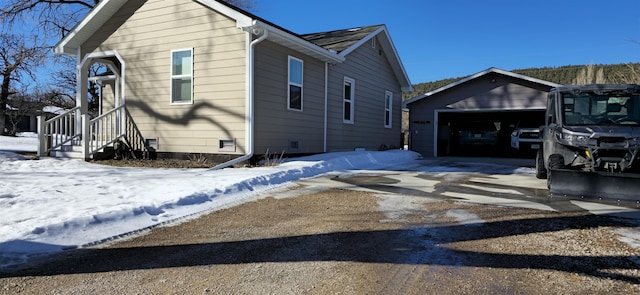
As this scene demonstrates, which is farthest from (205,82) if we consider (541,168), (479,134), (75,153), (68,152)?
(479,134)

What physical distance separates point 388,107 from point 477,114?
445cm

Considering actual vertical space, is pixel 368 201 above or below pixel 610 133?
below

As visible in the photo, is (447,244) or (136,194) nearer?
(447,244)

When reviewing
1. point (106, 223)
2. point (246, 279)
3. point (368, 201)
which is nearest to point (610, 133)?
point (368, 201)

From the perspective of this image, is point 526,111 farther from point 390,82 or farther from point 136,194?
point 136,194

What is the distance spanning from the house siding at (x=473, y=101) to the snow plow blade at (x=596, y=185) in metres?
11.1

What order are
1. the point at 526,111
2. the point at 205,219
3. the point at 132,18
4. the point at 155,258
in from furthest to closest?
the point at 526,111 → the point at 132,18 → the point at 205,219 → the point at 155,258

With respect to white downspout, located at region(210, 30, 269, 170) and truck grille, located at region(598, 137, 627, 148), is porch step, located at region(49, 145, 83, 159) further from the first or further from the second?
truck grille, located at region(598, 137, 627, 148)

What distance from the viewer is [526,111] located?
1691 centimetres

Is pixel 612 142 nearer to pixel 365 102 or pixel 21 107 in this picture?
pixel 365 102

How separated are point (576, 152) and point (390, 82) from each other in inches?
433

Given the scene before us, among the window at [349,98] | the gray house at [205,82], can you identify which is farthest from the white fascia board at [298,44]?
the window at [349,98]

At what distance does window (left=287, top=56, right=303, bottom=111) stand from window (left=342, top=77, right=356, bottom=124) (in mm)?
2680

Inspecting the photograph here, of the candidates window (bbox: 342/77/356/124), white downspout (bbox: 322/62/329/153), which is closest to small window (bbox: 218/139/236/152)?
white downspout (bbox: 322/62/329/153)
